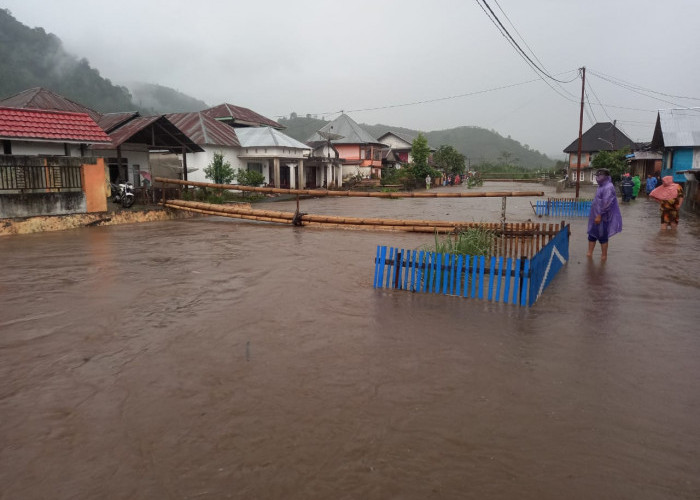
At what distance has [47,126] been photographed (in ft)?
52.7

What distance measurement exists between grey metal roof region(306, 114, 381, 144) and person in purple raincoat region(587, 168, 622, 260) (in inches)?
1778

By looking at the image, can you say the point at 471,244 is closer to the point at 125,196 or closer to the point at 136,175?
the point at 125,196

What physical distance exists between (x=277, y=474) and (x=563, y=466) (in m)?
1.90

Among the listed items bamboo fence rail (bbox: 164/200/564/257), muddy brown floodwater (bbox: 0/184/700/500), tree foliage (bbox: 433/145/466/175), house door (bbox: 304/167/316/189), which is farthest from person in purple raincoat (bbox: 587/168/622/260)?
tree foliage (bbox: 433/145/466/175)

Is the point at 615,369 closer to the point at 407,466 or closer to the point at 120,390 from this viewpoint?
the point at 407,466

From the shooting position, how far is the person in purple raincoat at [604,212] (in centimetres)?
1001

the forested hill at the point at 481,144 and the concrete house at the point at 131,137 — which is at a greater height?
the forested hill at the point at 481,144

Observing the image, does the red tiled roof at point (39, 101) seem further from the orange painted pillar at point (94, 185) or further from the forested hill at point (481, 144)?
the forested hill at point (481, 144)

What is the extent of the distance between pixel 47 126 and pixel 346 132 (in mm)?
42548

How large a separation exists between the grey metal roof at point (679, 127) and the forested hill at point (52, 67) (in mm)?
52984

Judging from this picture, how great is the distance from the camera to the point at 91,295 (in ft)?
26.0

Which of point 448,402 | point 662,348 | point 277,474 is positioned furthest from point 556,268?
point 277,474

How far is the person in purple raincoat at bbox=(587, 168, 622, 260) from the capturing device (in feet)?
32.8

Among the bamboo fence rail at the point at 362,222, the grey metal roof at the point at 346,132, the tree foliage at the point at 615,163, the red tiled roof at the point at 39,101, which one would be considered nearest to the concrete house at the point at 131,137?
the red tiled roof at the point at 39,101
